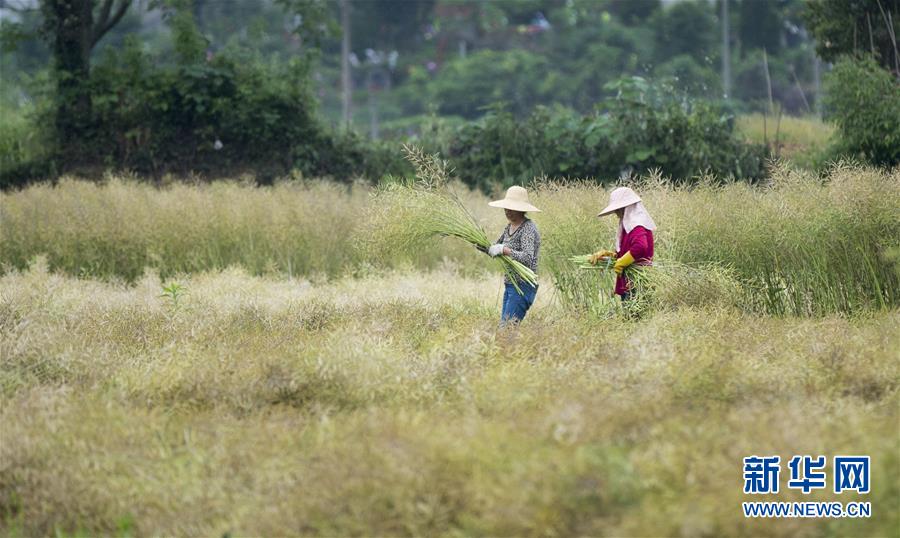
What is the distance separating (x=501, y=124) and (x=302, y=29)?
526cm

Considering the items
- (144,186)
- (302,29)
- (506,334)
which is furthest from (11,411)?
(302,29)

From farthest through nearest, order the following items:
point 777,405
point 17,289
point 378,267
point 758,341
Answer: point 378,267 → point 17,289 → point 758,341 → point 777,405

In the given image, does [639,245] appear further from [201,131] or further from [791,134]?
[201,131]

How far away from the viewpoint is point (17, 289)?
31.8 ft

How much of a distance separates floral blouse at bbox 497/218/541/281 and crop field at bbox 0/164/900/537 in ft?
1.55

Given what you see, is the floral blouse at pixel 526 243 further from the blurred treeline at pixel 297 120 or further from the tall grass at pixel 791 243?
the blurred treeline at pixel 297 120

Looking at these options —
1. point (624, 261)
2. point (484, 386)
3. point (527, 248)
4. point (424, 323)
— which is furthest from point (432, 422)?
point (527, 248)

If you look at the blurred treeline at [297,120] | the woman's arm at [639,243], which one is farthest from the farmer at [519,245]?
the blurred treeline at [297,120]

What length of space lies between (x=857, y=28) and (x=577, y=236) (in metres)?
→ 8.88

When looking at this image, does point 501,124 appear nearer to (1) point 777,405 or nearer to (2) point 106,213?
(2) point 106,213

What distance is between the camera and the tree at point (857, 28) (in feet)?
52.1

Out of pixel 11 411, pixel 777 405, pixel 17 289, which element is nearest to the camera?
pixel 777 405

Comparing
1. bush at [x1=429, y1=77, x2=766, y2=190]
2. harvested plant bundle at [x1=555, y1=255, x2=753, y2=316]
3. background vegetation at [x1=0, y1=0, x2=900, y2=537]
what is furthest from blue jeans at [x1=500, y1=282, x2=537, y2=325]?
bush at [x1=429, y1=77, x2=766, y2=190]

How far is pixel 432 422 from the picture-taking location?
5.19 metres
